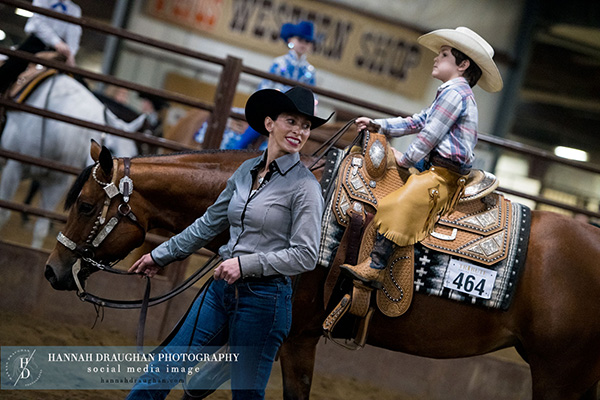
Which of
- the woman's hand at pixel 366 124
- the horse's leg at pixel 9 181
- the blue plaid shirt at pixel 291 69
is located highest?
the blue plaid shirt at pixel 291 69

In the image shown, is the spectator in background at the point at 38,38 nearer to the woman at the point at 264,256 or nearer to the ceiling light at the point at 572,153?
the woman at the point at 264,256

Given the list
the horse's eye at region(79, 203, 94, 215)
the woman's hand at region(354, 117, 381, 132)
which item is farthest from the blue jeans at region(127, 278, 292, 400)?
the woman's hand at region(354, 117, 381, 132)

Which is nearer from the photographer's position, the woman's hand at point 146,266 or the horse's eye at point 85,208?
the woman's hand at point 146,266

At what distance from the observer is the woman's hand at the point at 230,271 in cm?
238

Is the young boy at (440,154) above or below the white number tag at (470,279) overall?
above

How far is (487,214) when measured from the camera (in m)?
3.51

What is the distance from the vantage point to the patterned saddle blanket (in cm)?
331

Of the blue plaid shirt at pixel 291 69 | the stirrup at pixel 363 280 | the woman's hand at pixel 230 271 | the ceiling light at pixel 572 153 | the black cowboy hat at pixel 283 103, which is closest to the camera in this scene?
the woman's hand at pixel 230 271

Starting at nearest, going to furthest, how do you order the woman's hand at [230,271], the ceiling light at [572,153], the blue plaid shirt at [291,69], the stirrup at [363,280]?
1. the woman's hand at [230,271]
2. the stirrup at [363,280]
3. the blue plaid shirt at [291,69]
4. the ceiling light at [572,153]

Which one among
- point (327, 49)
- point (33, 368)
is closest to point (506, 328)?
point (33, 368)

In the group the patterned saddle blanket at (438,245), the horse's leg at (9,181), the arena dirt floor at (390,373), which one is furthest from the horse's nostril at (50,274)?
the horse's leg at (9,181)

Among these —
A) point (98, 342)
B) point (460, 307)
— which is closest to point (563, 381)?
point (460, 307)

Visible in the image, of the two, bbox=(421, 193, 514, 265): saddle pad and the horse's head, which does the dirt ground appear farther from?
bbox=(421, 193, 514, 265): saddle pad

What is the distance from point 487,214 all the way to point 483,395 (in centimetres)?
228
